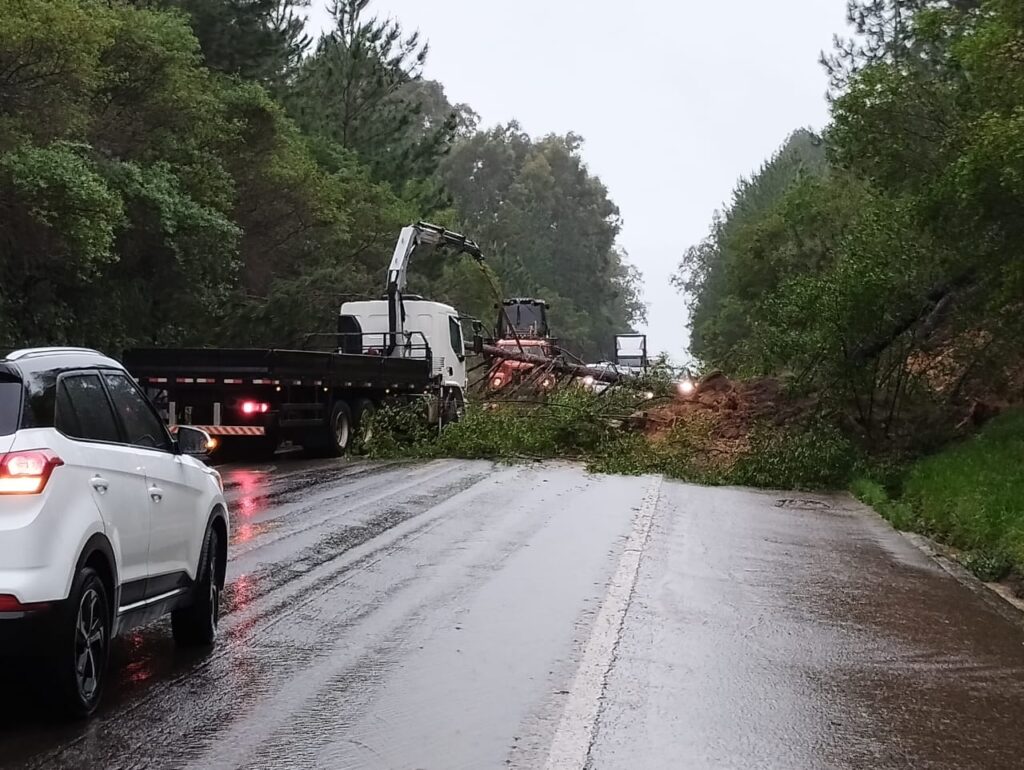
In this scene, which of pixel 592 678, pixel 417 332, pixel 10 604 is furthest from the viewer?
pixel 417 332

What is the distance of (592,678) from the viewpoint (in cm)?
718

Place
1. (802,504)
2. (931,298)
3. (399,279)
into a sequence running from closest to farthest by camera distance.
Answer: (802,504) → (931,298) → (399,279)

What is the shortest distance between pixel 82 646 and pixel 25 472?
0.95m

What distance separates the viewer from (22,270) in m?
26.4

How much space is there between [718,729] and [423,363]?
21.0m

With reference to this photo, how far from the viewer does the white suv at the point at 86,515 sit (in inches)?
221

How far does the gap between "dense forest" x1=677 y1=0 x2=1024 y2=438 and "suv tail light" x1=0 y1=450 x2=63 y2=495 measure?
11038 millimetres

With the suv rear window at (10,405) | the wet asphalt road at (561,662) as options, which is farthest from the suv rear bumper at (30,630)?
the suv rear window at (10,405)

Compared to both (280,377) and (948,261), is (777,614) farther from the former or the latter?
(280,377)

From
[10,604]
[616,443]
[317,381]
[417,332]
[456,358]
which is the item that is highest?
[417,332]

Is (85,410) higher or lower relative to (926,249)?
lower

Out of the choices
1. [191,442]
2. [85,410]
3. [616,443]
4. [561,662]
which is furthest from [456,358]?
[85,410]

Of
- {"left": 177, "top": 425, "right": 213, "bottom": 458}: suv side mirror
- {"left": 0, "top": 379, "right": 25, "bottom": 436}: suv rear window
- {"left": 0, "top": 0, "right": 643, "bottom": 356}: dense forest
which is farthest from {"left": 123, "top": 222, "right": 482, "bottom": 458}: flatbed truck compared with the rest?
{"left": 0, "top": 379, "right": 25, "bottom": 436}: suv rear window

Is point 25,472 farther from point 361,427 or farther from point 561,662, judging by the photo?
point 361,427
